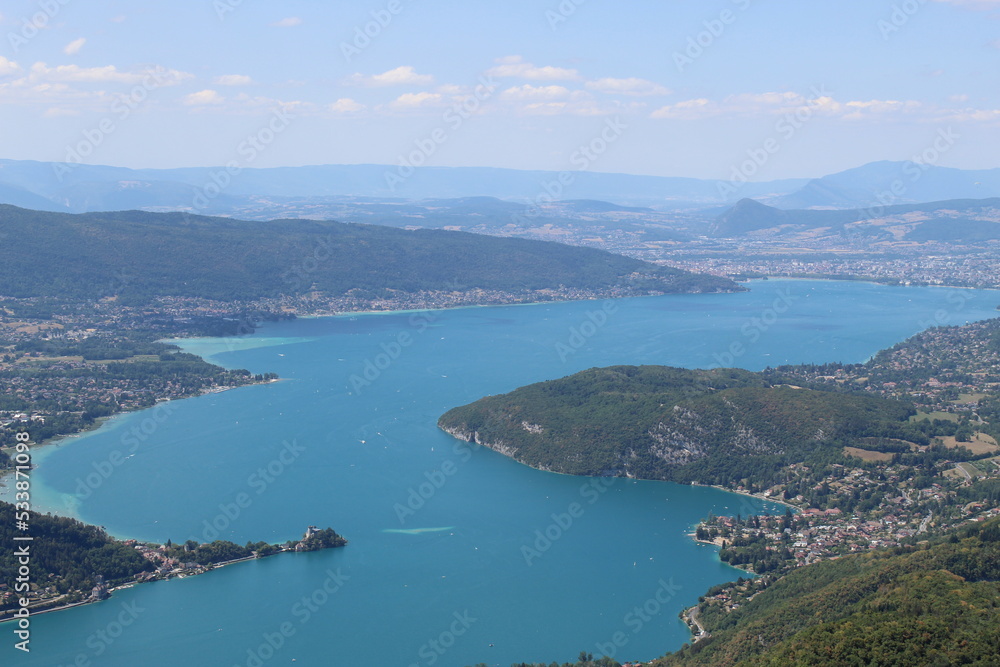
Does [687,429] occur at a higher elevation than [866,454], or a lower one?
higher

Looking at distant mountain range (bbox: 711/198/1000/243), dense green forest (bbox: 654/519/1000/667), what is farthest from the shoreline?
distant mountain range (bbox: 711/198/1000/243)

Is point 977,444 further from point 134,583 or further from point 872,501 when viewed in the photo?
point 134,583

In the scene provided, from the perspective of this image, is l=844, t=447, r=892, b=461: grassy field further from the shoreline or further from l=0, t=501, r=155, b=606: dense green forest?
l=0, t=501, r=155, b=606: dense green forest

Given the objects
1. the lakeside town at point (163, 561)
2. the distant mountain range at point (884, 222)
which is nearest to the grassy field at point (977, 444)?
the lakeside town at point (163, 561)

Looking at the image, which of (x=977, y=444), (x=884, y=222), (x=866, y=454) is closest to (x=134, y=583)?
(x=866, y=454)

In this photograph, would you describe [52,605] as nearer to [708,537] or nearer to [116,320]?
[708,537]
